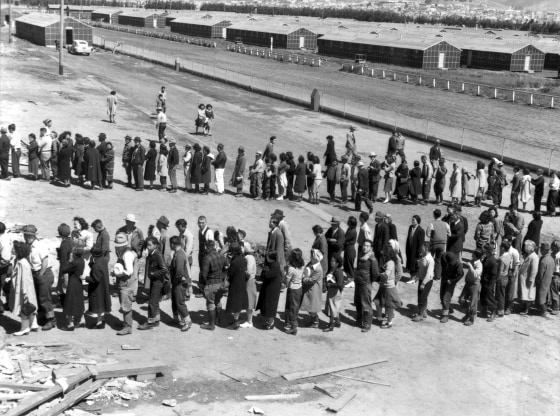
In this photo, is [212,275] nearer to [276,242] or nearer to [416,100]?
[276,242]

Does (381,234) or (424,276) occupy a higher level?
(381,234)

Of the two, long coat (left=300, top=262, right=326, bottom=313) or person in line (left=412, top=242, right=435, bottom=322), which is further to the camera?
person in line (left=412, top=242, right=435, bottom=322)

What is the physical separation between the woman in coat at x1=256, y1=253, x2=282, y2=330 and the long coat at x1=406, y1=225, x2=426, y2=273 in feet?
13.0

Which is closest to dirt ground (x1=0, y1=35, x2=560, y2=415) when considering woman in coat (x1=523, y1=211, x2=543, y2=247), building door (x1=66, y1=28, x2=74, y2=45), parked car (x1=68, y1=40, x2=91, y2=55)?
woman in coat (x1=523, y1=211, x2=543, y2=247)

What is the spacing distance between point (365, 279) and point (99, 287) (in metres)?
4.47

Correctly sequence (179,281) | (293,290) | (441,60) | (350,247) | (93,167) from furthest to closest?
(441,60) → (93,167) → (350,247) → (293,290) → (179,281)

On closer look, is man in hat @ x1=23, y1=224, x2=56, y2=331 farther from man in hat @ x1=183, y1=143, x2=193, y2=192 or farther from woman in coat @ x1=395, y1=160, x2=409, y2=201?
woman in coat @ x1=395, y1=160, x2=409, y2=201

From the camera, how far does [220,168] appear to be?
21.5m

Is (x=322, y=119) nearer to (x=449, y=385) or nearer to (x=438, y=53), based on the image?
(x=449, y=385)

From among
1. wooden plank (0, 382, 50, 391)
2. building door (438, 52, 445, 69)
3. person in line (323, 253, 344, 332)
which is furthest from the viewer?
building door (438, 52, 445, 69)

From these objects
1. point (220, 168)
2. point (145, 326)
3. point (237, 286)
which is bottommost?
point (145, 326)

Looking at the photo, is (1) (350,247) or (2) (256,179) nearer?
(1) (350,247)

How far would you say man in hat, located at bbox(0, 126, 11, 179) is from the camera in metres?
20.3

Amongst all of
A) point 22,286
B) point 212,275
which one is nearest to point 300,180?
point 212,275
